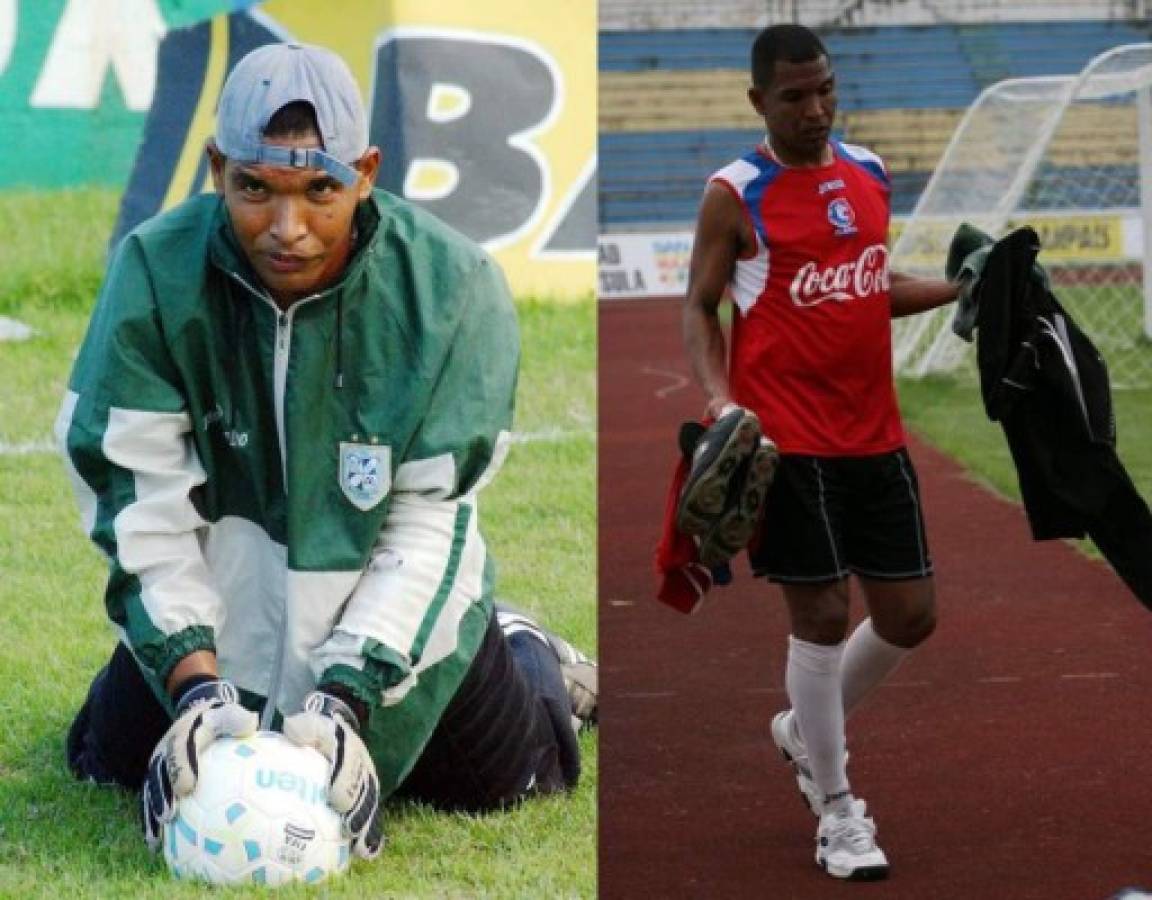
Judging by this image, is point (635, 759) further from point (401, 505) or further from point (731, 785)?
point (401, 505)

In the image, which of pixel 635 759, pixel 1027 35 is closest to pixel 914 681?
pixel 635 759

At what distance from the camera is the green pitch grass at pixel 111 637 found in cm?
313

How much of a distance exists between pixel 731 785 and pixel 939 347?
8155 mm

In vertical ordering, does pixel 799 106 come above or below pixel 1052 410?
above

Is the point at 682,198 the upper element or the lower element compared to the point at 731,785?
lower

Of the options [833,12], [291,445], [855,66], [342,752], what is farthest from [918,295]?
[833,12]

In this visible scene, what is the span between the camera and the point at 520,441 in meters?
7.20

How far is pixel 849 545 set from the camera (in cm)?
376

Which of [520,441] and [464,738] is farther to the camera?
[520,441]

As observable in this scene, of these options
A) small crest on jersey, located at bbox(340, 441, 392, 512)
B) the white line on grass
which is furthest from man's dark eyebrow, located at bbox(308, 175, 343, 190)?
the white line on grass

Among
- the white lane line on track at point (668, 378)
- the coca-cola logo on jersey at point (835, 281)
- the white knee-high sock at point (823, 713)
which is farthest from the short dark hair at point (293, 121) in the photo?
the white lane line on track at point (668, 378)

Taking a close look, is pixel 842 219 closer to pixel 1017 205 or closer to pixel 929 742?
pixel 929 742

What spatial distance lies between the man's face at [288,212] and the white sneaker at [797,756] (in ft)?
4.11

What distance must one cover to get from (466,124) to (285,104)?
6757 mm
